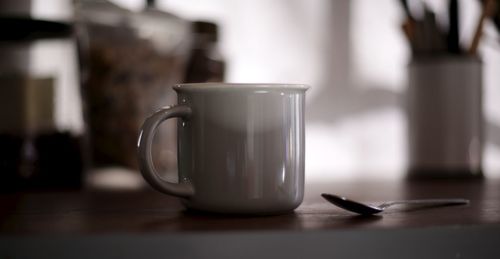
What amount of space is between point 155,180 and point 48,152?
1.33ft

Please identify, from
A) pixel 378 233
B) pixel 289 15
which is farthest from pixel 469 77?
pixel 378 233

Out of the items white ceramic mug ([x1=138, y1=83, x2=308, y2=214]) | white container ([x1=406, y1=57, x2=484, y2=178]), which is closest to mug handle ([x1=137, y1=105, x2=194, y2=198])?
white ceramic mug ([x1=138, y1=83, x2=308, y2=214])

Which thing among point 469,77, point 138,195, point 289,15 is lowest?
point 138,195

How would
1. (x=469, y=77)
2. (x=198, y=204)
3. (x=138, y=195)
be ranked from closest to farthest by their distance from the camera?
(x=198, y=204) → (x=138, y=195) → (x=469, y=77)

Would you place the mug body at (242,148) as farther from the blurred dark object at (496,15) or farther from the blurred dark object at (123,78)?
the blurred dark object at (496,15)

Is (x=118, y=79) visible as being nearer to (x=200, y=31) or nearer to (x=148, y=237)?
(x=200, y=31)

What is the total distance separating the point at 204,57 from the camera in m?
0.91

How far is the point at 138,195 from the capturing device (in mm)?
678

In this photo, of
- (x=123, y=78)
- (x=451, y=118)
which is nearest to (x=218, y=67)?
(x=123, y=78)

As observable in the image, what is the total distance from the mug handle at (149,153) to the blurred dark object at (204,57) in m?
0.42

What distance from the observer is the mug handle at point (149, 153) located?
0.46m

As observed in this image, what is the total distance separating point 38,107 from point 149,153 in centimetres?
43

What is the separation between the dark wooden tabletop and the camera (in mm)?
396

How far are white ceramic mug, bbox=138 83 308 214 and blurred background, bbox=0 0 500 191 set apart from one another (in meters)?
0.36
